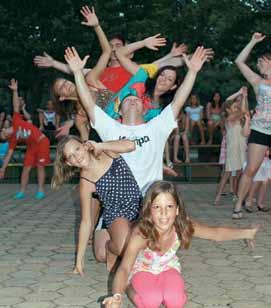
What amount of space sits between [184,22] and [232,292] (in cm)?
1976

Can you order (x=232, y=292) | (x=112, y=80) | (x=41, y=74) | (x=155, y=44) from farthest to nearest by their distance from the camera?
(x=41, y=74), (x=112, y=80), (x=155, y=44), (x=232, y=292)

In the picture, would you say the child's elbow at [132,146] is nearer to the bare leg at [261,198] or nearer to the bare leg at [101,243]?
the bare leg at [101,243]

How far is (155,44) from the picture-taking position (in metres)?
6.52

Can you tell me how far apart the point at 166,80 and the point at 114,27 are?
63.1 feet

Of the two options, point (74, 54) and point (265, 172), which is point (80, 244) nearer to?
point (74, 54)

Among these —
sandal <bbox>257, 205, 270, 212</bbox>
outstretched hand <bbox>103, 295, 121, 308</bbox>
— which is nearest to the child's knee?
outstretched hand <bbox>103, 295, 121, 308</bbox>

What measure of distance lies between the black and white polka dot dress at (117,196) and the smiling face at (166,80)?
118cm

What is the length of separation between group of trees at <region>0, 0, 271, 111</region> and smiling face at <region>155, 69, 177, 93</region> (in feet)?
55.8

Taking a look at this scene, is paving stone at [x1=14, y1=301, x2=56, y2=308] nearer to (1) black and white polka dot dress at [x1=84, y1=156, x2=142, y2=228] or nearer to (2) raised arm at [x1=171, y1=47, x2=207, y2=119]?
(1) black and white polka dot dress at [x1=84, y1=156, x2=142, y2=228]

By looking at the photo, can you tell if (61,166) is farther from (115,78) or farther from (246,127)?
(246,127)

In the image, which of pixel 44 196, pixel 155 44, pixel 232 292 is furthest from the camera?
pixel 44 196

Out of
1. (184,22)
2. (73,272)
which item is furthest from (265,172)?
(184,22)

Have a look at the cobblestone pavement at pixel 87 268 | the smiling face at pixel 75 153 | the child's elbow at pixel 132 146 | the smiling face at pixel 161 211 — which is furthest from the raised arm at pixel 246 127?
the smiling face at pixel 161 211

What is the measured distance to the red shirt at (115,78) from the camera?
22.7 feet
